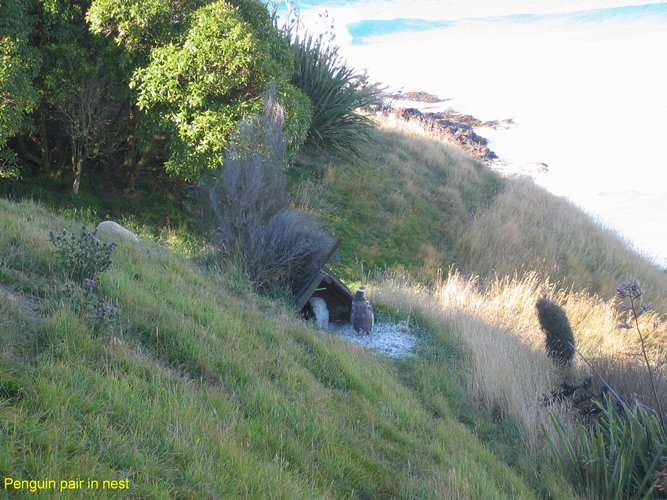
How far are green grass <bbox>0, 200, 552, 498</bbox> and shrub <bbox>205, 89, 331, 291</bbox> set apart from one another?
196 cm

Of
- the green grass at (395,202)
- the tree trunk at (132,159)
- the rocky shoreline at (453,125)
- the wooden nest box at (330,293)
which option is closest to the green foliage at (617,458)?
the wooden nest box at (330,293)

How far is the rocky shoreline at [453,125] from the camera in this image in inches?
1014

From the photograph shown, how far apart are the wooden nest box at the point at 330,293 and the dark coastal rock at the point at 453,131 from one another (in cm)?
1632

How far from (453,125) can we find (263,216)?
24.4 m

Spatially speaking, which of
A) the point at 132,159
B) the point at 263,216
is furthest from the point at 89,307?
the point at 132,159

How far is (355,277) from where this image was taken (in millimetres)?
12359

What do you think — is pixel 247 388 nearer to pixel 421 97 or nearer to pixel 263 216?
pixel 263 216

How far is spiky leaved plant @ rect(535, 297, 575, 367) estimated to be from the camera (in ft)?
27.6

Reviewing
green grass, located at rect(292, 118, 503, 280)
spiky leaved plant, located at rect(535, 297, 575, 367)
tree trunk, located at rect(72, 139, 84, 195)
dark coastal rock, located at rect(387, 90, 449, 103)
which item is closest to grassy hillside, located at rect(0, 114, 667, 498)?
spiky leaved plant, located at rect(535, 297, 575, 367)

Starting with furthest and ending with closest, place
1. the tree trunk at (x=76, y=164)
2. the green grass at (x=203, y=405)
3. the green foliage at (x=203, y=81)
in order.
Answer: the tree trunk at (x=76, y=164) < the green foliage at (x=203, y=81) < the green grass at (x=203, y=405)

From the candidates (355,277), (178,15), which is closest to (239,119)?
(178,15)

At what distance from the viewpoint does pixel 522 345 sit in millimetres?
8570

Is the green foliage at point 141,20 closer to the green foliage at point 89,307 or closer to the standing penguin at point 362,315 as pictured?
the standing penguin at point 362,315

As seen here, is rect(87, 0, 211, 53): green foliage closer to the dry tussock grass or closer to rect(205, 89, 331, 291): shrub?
rect(205, 89, 331, 291): shrub
